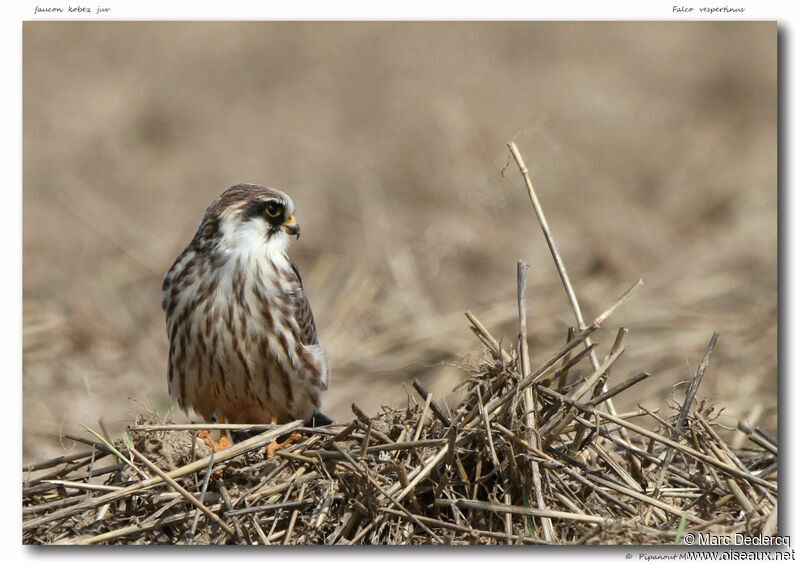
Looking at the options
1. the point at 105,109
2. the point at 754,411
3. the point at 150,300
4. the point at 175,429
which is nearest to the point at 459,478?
the point at 175,429

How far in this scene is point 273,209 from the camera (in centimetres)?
470

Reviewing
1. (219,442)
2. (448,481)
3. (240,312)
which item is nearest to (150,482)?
(219,442)

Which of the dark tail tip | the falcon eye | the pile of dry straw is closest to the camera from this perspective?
the pile of dry straw

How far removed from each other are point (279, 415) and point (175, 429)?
3.52 ft

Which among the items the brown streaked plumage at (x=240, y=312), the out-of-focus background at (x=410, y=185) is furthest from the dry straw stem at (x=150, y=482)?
the out-of-focus background at (x=410, y=185)

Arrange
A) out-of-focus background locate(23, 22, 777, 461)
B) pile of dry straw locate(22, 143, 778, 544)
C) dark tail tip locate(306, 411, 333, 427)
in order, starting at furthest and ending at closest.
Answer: out-of-focus background locate(23, 22, 777, 461) < dark tail tip locate(306, 411, 333, 427) < pile of dry straw locate(22, 143, 778, 544)

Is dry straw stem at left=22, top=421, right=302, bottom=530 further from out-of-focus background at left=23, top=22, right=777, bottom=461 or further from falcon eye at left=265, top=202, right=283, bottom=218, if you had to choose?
out-of-focus background at left=23, top=22, right=777, bottom=461

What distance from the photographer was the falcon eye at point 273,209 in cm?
468

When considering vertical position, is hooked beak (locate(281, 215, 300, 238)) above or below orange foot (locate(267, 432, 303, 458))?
above

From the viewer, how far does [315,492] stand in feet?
13.4

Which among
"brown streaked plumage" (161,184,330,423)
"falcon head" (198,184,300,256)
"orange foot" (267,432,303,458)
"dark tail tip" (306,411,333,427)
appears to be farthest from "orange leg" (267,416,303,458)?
"falcon head" (198,184,300,256)

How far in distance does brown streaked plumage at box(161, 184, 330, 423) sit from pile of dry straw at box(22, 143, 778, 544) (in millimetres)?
651

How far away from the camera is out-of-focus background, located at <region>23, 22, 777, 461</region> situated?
6930 mm

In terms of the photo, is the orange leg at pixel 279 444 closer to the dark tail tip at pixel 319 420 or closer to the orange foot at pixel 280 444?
the orange foot at pixel 280 444
